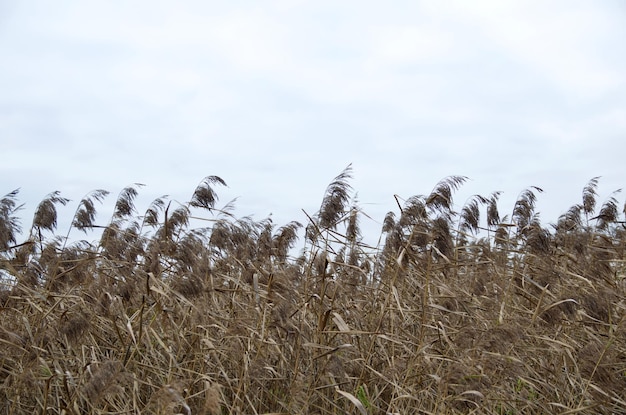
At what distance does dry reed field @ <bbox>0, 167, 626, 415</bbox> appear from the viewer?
385 cm

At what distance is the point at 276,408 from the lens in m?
4.11

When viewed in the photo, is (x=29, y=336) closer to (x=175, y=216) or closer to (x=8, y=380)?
(x=8, y=380)

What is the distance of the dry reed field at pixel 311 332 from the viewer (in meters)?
3.85

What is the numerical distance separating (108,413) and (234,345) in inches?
30.0

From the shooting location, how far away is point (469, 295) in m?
5.14

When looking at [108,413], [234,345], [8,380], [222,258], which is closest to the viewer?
[108,413]

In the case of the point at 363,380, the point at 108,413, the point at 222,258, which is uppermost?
the point at 222,258

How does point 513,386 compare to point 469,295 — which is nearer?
point 513,386

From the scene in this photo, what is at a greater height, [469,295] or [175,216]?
[175,216]

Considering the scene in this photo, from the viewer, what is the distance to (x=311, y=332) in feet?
14.3

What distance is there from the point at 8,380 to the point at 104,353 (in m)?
0.59

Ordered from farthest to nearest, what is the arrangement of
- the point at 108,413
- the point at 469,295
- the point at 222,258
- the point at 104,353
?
the point at 222,258
the point at 469,295
the point at 104,353
the point at 108,413

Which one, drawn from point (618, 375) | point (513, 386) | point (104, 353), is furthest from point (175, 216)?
point (618, 375)

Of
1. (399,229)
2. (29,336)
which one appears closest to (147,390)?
(29,336)
